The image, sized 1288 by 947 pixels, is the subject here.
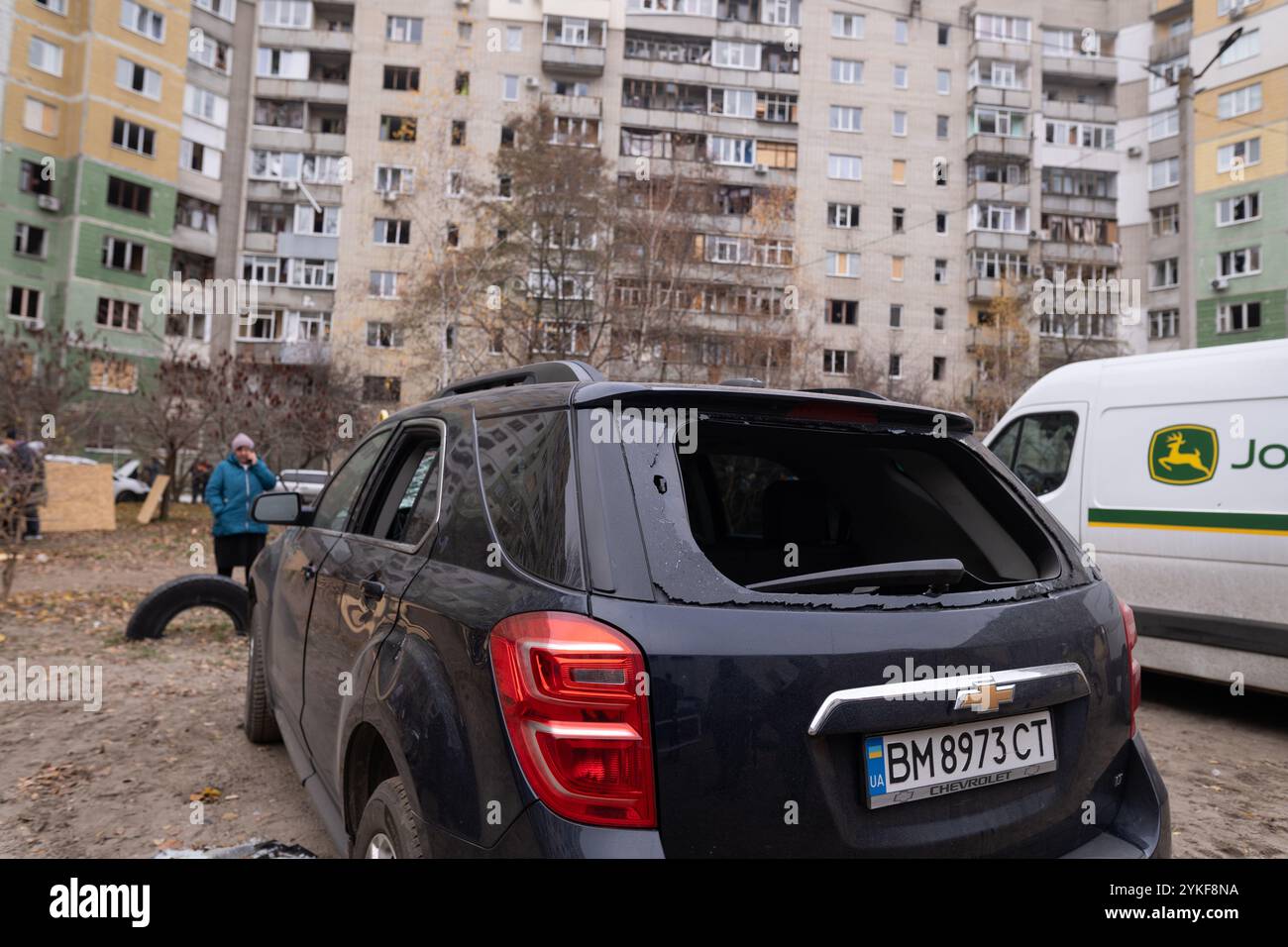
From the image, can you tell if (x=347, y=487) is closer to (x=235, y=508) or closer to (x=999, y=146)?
(x=235, y=508)

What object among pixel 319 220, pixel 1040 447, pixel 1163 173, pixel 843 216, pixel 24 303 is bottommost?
pixel 1040 447

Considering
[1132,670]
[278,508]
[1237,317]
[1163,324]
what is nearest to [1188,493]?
[1132,670]

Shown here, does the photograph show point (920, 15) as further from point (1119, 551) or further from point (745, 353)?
point (1119, 551)

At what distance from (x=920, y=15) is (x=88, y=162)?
4389 centimetres

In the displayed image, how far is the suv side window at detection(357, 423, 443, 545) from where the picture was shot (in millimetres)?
2773

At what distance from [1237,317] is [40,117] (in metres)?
58.9

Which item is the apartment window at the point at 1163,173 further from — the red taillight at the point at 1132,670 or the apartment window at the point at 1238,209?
the red taillight at the point at 1132,670

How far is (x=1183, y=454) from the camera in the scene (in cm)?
630

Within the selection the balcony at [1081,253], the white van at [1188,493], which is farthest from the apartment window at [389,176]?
the white van at [1188,493]

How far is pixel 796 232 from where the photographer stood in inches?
1857

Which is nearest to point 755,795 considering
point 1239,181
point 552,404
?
point 552,404

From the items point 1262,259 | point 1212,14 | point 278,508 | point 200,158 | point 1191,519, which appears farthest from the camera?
point 200,158

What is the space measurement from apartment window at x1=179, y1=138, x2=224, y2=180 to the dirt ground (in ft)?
145

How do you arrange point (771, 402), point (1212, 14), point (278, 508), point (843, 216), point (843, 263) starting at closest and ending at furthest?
point (771, 402)
point (278, 508)
point (1212, 14)
point (843, 263)
point (843, 216)
